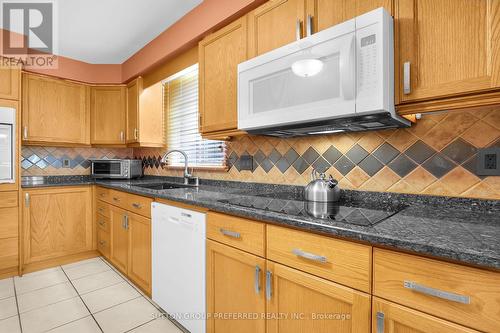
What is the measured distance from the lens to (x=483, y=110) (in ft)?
3.67

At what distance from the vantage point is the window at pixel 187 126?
2.53 meters

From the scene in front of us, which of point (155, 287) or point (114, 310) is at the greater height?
point (155, 287)

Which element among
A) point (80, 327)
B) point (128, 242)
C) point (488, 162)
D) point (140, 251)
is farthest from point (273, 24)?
point (80, 327)

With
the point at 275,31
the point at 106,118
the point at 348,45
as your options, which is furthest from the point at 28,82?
Answer: the point at 348,45

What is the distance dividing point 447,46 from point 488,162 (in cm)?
54

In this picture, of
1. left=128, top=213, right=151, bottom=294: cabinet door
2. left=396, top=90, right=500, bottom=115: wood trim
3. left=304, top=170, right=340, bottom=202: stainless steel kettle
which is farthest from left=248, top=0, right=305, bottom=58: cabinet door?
left=128, top=213, right=151, bottom=294: cabinet door

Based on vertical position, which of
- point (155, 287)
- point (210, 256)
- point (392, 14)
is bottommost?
point (155, 287)

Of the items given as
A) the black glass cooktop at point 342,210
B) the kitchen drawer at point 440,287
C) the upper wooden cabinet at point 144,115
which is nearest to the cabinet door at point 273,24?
the black glass cooktop at point 342,210

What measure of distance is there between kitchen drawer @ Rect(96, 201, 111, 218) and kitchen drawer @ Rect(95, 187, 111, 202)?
0.06 metres

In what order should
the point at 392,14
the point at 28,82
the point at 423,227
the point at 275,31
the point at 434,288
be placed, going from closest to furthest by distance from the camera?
1. the point at 434,288
2. the point at 423,227
3. the point at 392,14
4. the point at 275,31
5. the point at 28,82

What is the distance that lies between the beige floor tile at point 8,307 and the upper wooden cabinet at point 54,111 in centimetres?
159

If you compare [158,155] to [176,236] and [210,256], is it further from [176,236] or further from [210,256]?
[210,256]

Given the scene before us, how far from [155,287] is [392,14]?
217 centimetres

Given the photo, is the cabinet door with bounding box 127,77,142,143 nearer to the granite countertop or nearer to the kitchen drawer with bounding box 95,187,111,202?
the kitchen drawer with bounding box 95,187,111,202
